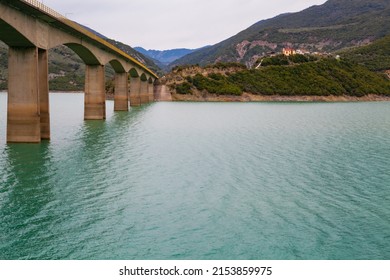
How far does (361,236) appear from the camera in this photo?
13188 mm

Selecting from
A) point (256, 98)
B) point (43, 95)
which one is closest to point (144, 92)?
point (256, 98)

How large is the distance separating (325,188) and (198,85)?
108m

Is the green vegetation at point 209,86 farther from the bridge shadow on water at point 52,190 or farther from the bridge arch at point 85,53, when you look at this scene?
the bridge shadow on water at point 52,190

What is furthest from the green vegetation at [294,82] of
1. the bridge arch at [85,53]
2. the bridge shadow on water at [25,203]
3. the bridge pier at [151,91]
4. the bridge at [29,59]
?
the bridge shadow on water at [25,203]

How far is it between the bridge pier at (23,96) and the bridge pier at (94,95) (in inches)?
931

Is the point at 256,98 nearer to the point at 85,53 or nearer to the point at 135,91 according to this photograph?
the point at 135,91

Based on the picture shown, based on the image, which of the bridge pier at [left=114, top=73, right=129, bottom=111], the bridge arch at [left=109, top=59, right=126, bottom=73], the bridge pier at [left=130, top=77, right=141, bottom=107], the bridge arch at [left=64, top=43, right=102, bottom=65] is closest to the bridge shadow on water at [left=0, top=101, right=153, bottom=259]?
the bridge arch at [left=64, top=43, right=102, bottom=65]

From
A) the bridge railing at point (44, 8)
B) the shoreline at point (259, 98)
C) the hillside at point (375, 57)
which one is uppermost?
the hillside at point (375, 57)

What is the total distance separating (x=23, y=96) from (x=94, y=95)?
2481cm

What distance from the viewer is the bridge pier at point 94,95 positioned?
5422 centimetres

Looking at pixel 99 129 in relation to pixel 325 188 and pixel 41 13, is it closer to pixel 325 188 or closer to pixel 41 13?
pixel 41 13

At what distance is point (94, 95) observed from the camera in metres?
54.8

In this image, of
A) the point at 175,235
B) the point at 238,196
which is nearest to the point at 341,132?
the point at 238,196

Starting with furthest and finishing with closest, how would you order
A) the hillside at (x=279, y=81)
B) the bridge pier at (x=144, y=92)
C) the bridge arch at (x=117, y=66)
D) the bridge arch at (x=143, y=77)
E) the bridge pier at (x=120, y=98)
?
the hillside at (x=279, y=81) < the bridge pier at (x=144, y=92) < the bridge arch at (x=143, y=77) < the bridge pier at (x=120, y=98) < the bridge arch at (x=117, y=66)
